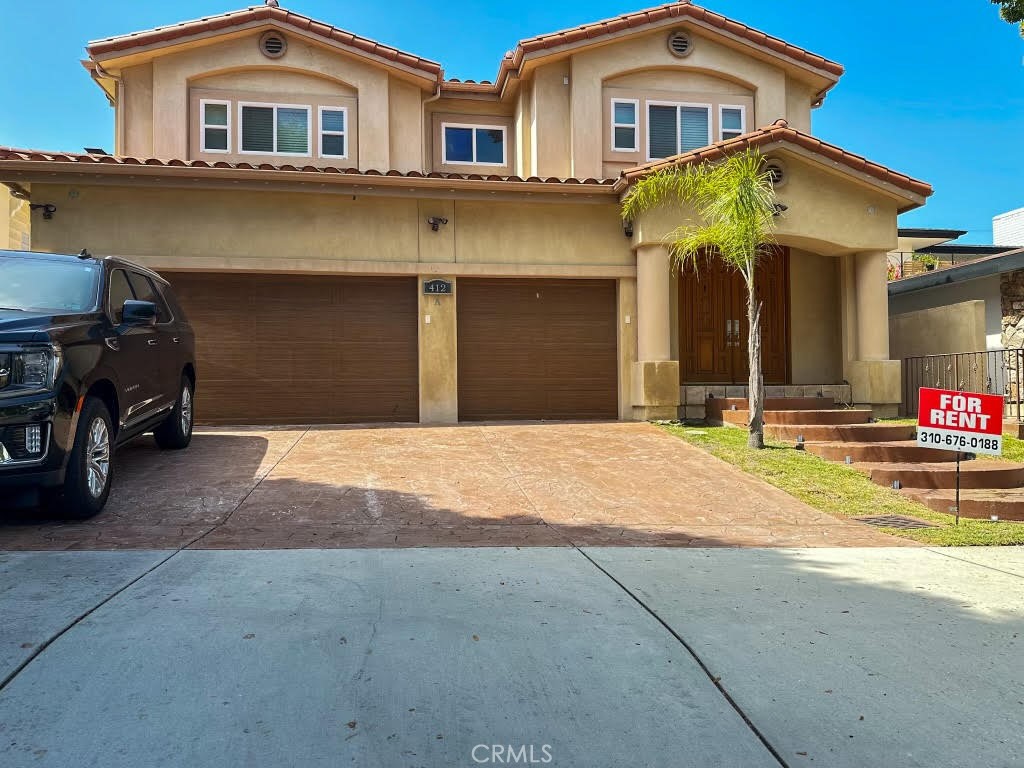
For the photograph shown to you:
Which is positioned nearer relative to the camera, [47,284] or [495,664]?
[495,664]

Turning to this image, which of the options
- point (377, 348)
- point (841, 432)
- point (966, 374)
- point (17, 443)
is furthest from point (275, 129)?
point (966, 374)

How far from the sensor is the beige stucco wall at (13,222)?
42.3ft

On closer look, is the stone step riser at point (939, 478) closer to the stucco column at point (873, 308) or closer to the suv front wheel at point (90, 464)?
the stucco column at point (873, 308)

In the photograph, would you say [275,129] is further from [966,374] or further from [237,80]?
[966,374]

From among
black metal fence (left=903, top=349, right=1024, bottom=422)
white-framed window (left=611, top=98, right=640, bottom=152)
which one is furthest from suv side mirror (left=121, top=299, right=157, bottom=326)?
black metal fence (left=903, top=349, right=1024, bottom=422)

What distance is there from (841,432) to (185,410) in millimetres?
9138

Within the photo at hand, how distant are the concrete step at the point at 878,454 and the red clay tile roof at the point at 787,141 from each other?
5.25m

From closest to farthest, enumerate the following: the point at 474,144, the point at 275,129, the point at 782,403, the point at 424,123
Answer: the point at 782,403
the point at 275,129
the point at 424,123
the point at 474,144

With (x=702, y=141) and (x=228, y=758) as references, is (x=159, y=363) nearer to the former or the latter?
(x=228, y=758)

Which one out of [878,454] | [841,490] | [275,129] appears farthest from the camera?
[275,129]

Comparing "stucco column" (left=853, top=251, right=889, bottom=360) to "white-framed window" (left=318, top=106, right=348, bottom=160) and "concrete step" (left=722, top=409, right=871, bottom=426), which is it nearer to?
"concrete step" (left=722, top=409, right=871, bottom=426)

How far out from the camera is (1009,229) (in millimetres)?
27031

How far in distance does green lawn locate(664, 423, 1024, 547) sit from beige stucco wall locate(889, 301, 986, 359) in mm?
3106

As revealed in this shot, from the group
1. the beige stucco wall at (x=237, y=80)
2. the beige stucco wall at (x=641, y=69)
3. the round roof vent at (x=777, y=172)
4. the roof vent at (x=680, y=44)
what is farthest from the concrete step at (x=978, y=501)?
the beige stucco wall at (x=237, y=80)
